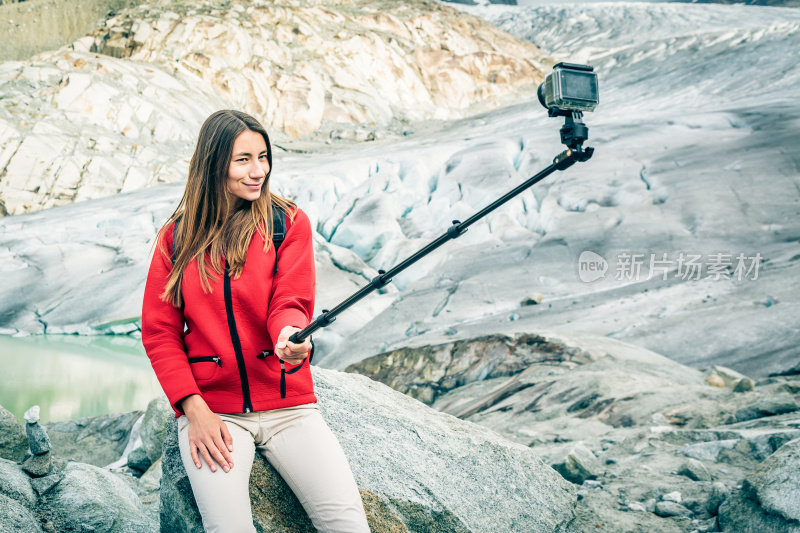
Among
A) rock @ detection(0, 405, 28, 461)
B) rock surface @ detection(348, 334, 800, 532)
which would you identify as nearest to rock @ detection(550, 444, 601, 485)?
rock surface @ detection(348, 334, 800, 532)

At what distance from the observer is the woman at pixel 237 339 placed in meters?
1.67

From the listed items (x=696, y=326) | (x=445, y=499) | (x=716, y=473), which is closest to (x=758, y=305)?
(x=696, y=326)

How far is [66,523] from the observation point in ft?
8.22

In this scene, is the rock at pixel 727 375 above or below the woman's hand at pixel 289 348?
below

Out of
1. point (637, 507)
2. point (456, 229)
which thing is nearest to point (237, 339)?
point (456, 229)

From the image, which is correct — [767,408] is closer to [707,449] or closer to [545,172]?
[707,449]

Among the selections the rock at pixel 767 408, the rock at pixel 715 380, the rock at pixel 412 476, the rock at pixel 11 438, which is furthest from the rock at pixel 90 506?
the rock at pixel 715 380

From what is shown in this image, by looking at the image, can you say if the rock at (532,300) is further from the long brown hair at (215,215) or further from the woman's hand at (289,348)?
the woman's hand at (289,348)

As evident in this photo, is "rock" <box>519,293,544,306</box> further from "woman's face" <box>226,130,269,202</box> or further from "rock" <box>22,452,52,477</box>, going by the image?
"woman's face" <box>226,130,269,202</box>

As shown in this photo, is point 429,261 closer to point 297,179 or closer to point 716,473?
point 297,179

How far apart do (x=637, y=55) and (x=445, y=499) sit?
27.8 metres

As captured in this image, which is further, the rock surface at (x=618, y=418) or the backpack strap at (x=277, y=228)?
the rock surface at (x=618, y=418)

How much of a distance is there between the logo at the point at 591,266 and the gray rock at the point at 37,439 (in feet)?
33.4

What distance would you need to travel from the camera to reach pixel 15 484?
7.87 ft
